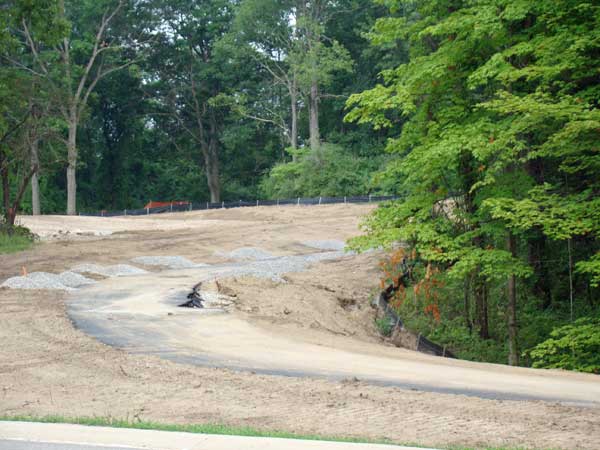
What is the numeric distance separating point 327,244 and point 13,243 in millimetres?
12612

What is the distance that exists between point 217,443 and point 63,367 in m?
5.22

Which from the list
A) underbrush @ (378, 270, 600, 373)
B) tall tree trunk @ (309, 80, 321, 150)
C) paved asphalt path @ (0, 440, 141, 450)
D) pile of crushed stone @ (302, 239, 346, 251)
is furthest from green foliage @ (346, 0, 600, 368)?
tall tree trunk @ (309, 80, 321, 150)

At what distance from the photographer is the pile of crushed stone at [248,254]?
30516mm

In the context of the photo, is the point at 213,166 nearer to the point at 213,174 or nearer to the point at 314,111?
the point at 213,174

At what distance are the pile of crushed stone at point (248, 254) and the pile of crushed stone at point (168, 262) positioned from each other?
2.17 metres

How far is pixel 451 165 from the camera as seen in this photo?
17.7m

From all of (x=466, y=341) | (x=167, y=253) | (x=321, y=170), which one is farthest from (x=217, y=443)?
(x=321, y=170)

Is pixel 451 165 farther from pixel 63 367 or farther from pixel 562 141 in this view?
pixel 63 367

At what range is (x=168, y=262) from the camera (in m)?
28.2

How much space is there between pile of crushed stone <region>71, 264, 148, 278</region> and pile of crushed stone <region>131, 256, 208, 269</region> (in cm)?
189

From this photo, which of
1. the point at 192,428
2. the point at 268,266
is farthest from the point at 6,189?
the point at 192,428

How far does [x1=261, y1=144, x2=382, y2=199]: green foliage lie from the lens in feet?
172

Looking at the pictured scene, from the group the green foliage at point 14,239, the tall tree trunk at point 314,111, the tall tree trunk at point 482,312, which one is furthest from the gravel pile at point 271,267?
the tall tree trunk at point 314,111

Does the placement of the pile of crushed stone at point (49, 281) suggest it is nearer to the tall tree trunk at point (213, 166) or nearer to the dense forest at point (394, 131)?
the dense forest at point (394, 131)
